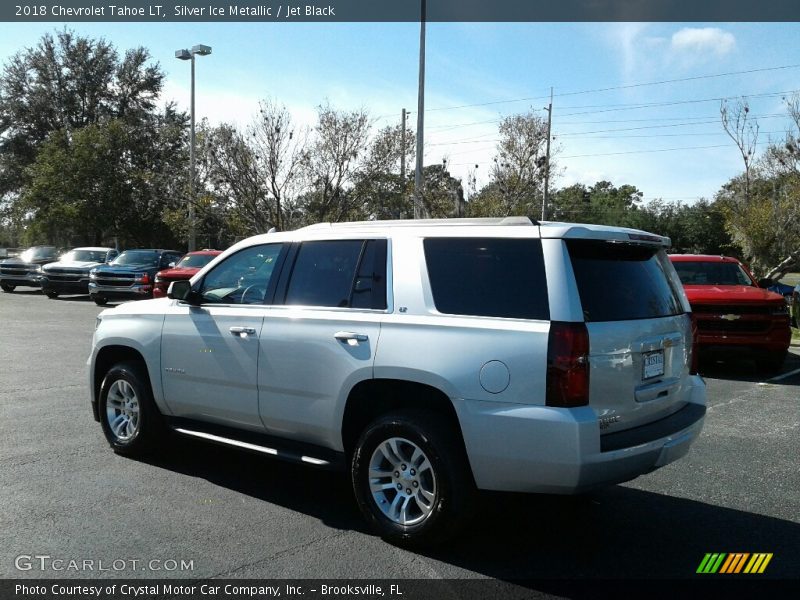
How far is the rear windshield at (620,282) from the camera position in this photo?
4051 millimetres

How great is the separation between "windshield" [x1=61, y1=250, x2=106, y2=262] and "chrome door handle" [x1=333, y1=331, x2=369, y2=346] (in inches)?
893

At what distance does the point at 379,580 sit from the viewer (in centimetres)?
381

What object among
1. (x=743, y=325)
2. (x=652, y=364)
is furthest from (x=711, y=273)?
(x=652, y=364)

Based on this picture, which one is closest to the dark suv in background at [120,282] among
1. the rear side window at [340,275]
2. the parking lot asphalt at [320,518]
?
the parking lot asphalt at [320,518]

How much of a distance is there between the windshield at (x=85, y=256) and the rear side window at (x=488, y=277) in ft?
75.9

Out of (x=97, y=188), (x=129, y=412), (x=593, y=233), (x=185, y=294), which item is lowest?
(x=129, y=412)

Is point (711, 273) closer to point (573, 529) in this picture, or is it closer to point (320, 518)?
point (573, 529)

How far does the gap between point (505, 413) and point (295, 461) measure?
A: 5.25ft

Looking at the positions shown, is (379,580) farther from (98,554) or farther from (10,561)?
(10,561)

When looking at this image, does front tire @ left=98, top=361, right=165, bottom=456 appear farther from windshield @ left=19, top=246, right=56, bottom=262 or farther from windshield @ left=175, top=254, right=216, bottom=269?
windshield @ left=19, top=246, right=56, bottom=262

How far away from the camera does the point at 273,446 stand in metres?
4.95

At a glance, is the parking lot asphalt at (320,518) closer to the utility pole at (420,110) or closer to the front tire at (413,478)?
the front tire at (413,478)

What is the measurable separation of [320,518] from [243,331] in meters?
1.38

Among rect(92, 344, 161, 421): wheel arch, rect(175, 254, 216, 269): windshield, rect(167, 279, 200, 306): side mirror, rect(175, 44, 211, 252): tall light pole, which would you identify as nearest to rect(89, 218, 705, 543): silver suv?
rect(167, 279, 200, 306): side mirror
